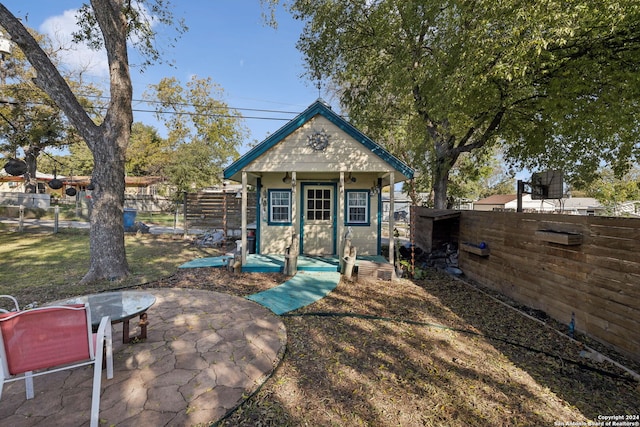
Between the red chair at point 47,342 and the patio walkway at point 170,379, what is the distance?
17.5 inches

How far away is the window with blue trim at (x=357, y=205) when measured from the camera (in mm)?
9352

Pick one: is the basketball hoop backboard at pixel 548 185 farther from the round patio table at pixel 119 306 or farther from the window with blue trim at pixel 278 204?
the round patio table at pixel 119 306

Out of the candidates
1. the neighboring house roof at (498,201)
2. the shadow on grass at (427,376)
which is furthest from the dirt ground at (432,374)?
the neighboring house roof at (498,201)

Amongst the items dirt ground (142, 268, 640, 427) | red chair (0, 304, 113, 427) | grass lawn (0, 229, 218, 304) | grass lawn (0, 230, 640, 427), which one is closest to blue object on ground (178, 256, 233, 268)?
grass lawn (0, 229, 218, 304)

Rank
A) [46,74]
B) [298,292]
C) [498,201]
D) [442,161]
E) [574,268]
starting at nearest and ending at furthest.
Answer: [574,268] < [46,74] < [298,292] < [442,161] < [498,201]

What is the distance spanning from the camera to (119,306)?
335 cm

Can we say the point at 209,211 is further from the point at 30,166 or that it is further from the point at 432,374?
the point at 30,166

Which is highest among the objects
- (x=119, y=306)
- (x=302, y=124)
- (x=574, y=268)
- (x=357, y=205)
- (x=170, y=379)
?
(x=302, y=124)

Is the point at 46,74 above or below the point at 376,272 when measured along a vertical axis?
above

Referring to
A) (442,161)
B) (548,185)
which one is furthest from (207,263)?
(442,161)

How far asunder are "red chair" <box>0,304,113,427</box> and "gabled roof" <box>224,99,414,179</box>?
19.3 ft

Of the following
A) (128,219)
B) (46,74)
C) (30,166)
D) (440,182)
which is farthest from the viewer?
(30,166)

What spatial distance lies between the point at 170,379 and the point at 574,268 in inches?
243

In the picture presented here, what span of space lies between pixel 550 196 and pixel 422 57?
6.57 meters
